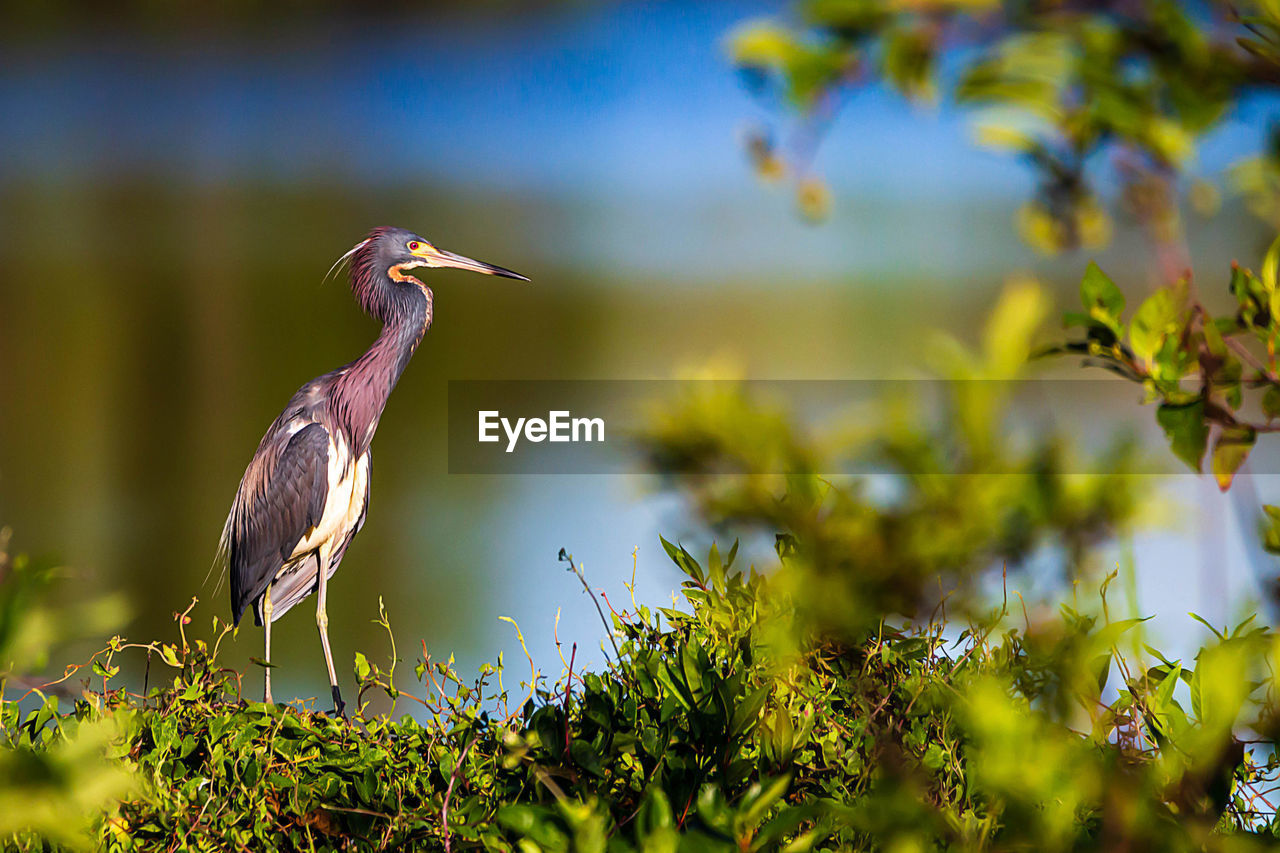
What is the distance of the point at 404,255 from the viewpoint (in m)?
2.18

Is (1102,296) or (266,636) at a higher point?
(1102,296)

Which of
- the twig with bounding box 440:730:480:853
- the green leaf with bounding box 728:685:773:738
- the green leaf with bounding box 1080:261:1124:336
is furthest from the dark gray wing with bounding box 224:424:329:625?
the green leaf with bounding box 1080:261:1124:336

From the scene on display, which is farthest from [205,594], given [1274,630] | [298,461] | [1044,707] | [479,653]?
[1274,630]

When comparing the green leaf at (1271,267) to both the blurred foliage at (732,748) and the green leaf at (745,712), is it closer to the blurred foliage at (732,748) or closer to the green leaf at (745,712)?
the blurred foliage at (732,748)

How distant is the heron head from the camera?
7.12 feet

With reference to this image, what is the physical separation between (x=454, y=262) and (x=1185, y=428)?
1840 mm

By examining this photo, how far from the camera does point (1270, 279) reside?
22.7 inches

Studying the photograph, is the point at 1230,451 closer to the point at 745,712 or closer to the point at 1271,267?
the point at 1271,267

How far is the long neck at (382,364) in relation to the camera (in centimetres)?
215

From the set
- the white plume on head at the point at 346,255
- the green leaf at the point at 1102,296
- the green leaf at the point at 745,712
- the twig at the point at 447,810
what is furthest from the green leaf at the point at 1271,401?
the white plume on head at the point at 346,255

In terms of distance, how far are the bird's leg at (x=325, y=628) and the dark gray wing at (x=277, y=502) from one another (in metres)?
0.10

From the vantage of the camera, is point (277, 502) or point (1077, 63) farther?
point (277, 502)

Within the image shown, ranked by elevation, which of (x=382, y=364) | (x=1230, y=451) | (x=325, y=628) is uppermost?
(x=1230, y=451)

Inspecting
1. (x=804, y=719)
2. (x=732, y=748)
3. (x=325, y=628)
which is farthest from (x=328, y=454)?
(x=732, y=748)
